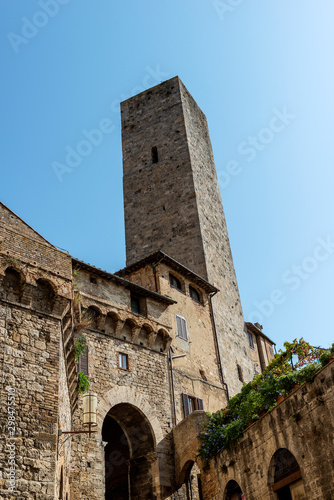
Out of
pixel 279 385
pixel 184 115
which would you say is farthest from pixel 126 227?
pixel 279 385

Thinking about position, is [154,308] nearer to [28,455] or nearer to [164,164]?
[28,455]

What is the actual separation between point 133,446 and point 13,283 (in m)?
9.46

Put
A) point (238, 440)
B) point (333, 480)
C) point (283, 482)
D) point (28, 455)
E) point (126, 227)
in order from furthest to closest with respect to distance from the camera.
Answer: point (126, 227) < point (238, 440) < point (283, 482) < point (333, 480) < point (28, 455)

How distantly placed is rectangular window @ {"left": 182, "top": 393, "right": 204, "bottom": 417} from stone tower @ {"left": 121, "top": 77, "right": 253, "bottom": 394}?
337 centimetres

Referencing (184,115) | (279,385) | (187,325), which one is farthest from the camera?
(184,115)

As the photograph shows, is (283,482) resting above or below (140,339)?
below

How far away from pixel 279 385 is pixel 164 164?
20.0 m

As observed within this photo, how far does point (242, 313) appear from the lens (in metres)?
29.3

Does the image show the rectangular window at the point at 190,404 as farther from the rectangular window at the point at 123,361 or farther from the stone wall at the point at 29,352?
the stone wall at the point at 29,352

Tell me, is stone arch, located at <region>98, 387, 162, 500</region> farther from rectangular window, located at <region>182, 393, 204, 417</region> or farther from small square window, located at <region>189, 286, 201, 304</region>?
small square window, located at <region>189, 286, 201, 304</region>

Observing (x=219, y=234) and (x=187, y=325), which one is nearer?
(x=187, y=325)

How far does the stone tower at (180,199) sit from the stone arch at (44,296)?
44.5 feet

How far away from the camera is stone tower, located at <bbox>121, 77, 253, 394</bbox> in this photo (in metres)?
27.3

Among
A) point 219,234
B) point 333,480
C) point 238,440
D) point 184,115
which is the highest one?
point 184,115
